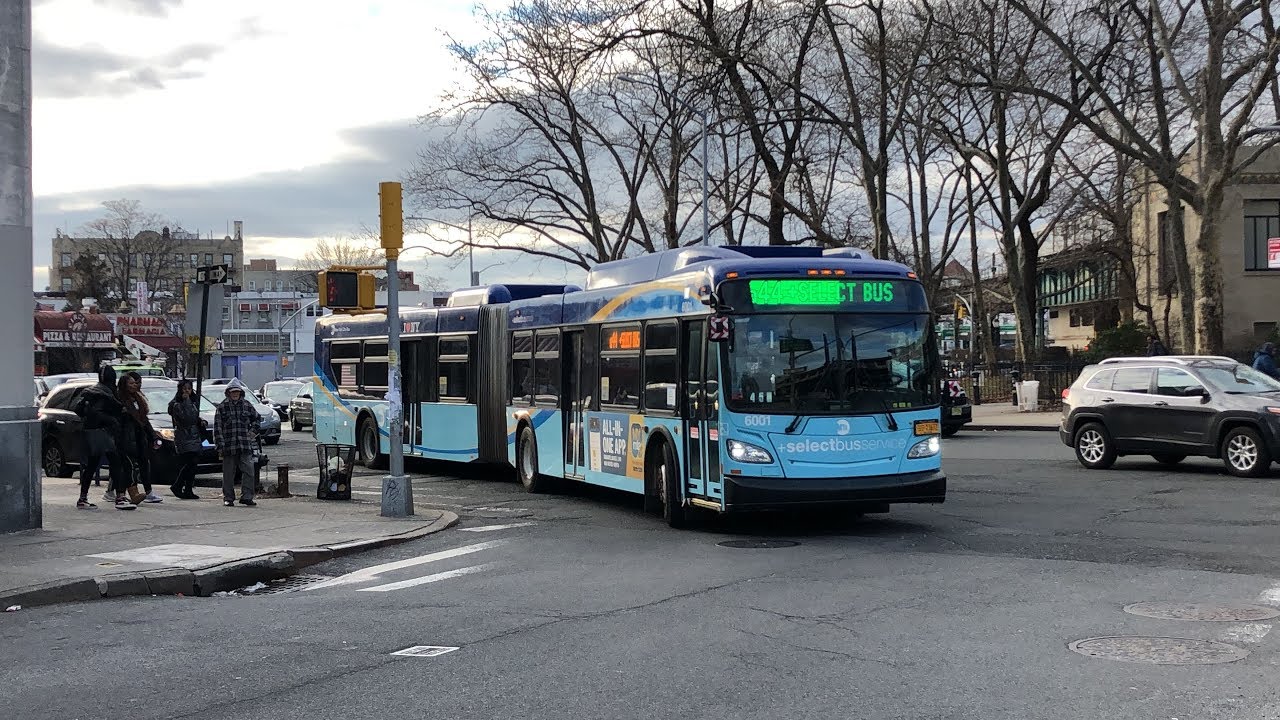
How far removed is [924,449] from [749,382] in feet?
6.55

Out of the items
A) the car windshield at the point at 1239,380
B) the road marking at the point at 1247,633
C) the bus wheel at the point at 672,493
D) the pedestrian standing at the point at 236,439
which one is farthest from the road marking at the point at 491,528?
the car windshield at the point at 1239,380

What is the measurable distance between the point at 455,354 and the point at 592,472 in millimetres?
5935

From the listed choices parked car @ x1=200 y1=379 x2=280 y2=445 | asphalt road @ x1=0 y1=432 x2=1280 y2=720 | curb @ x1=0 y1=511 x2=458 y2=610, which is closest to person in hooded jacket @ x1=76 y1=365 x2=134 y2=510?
curb @ x1=0 y1=511 x2=458 y2=610

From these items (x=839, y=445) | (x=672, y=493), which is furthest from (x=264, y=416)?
(x=839, y=445)

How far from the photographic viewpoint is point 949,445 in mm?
27328

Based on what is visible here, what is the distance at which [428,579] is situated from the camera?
11.4 meters

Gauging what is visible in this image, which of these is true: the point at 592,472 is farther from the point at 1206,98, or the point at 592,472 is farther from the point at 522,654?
the point at 1206,98

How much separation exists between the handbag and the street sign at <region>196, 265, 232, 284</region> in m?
4.17

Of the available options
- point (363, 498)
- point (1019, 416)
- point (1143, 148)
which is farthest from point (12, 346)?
point (1019, 416)

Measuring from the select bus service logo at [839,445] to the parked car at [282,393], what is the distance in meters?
34.9

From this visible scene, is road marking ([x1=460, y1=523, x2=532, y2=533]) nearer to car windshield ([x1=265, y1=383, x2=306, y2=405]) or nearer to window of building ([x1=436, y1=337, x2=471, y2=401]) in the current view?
window of building ([x1=436, y1=337, x2=471, y2=401])

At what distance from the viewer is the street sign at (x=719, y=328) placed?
13.3 m

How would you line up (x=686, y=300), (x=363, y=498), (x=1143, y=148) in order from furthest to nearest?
(x=1143, y=148) < (x=363, y=498) < (x=686, y=300)

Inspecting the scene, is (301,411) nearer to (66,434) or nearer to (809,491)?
(66,434)
